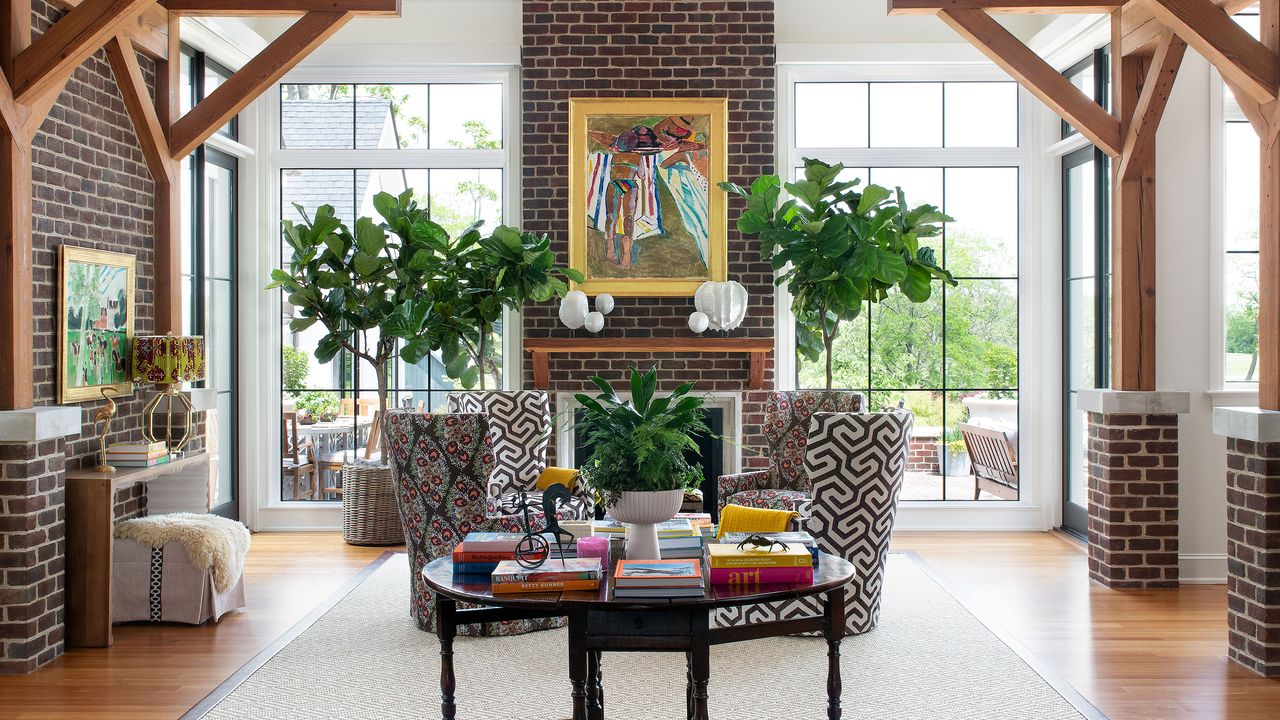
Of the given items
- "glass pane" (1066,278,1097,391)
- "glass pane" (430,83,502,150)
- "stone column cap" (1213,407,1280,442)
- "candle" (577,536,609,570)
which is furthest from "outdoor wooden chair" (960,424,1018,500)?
"candle" (577,536,609,570)

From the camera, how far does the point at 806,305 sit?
6164mm

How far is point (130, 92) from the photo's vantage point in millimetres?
5227

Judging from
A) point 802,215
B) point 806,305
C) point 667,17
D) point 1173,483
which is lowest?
point 1173,483

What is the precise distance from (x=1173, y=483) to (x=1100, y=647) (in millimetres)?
1571

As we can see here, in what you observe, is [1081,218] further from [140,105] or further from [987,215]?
[140,105]

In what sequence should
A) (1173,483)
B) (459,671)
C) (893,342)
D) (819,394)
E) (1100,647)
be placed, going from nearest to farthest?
(459,671), (1100,647), (1173,483), (819,394), (893,342)

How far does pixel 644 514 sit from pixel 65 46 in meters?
3.32

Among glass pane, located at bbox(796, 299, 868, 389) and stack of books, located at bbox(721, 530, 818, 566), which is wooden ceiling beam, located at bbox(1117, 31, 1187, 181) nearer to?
glass pane, located at bbox(796, 299, 868, 389)

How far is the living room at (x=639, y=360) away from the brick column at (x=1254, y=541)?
0.07 feet

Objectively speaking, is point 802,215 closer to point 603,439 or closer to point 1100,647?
point 1100,647

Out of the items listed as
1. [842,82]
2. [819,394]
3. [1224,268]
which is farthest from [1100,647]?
[842,82]

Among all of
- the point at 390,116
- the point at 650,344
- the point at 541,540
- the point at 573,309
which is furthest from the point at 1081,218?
the point at 541,540

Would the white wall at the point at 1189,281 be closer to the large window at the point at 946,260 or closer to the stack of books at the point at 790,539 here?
the large window at the point at 946,260

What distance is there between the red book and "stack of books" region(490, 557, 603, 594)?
33 cm
